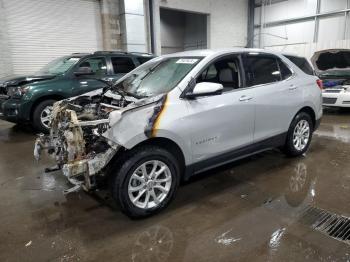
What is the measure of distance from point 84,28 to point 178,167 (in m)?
9.84

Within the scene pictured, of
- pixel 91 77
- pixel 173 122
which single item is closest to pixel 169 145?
pixel 173 122

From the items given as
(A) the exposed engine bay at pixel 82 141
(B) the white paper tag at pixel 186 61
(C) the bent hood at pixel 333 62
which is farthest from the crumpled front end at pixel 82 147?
(C) the bent hood at pixel 333 62

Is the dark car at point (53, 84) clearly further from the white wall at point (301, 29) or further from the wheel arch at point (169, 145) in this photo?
the white wall at point (301, 29)

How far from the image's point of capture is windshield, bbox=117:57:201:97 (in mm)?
3135

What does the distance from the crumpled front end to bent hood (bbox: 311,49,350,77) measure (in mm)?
7612

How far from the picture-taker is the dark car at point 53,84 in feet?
19.2

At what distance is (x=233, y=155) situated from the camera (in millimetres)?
3391

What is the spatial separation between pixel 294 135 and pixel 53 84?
188 inches

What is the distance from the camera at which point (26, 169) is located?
14.0ft

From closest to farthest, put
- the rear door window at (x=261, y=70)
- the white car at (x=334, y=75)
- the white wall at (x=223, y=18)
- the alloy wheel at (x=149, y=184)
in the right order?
the alloy wheel at (x=149, y=184)
the rear door window at (x=261, y=70)
the white car at (x=334, y=75)
the white wall at (x=223, y=18)

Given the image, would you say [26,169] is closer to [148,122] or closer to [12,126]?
[148,122]

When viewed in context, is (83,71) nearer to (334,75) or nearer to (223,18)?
(334,75)

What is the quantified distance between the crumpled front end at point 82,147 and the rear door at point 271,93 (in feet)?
6.05

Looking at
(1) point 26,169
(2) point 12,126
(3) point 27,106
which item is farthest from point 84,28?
(1) point 26,169
